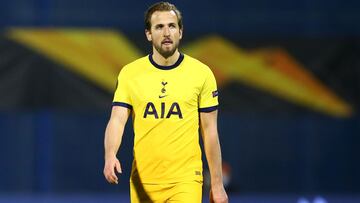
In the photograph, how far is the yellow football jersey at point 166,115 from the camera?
595 cm

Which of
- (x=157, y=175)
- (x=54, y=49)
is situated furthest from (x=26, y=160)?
(x=157, y=175)

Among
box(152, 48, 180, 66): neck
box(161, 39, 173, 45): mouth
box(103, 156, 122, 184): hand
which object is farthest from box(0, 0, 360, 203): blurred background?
box(103, 156, 122, 184): hand

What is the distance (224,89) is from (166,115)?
28.4 ft

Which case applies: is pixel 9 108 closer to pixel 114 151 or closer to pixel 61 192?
pixel 61 192

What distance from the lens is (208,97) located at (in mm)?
6062

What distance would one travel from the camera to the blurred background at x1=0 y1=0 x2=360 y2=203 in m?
14.5

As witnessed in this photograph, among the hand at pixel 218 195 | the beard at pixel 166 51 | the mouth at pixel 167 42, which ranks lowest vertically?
the hand at pixel 218 195

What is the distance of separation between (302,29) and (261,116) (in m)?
1.45

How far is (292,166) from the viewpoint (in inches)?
596

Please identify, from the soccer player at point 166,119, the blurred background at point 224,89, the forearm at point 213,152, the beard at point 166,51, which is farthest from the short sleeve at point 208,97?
the blurred background at point 224,89

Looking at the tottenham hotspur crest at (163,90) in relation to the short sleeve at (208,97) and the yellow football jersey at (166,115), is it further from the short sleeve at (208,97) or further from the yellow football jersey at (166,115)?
the short sleeve at (208,97)

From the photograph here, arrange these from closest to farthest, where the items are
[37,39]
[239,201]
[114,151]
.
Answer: [114,151], [239,201], [37,39]

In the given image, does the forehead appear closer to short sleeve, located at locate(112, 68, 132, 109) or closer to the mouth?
the mouth

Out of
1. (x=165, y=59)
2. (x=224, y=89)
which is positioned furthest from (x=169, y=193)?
(x=224, y=89)
